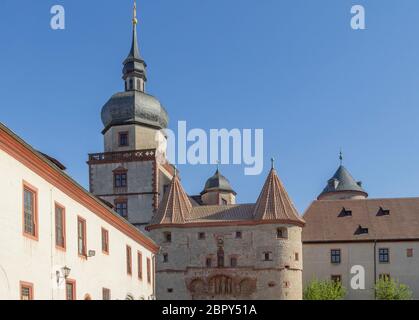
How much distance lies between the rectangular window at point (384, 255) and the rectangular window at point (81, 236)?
44.3 metres

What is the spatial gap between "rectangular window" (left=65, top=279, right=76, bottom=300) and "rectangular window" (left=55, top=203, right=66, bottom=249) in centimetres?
150

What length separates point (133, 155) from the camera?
211ft

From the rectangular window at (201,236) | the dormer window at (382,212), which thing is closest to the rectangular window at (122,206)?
the rectangular window at (201,236)

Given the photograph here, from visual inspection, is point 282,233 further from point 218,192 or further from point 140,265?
point 140,265

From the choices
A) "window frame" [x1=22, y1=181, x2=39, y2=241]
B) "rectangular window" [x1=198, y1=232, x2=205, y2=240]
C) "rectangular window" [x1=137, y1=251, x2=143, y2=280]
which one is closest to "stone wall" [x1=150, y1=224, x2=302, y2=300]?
"rectangular window" [x1=198, y1=232, x2=205, y2=240]

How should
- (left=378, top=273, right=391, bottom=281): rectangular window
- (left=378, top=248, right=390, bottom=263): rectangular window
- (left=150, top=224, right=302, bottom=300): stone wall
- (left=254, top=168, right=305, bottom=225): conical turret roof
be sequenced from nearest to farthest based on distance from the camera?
(left=150, top=224, right=302, bottom=300): stone wall, (left=254, top=168, right=305, bottom=225): conical turret roof, (left=378, top=273, right=391, bottom=281): rectangular window, (left=378, top=248, right=390, bottom=263): rectangular window

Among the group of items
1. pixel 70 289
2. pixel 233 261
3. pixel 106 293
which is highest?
pixel 70 289

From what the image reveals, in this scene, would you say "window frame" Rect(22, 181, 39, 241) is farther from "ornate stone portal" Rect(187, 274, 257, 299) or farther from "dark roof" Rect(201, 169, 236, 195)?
"dark roof" Rect(201, 169, 236, 195)

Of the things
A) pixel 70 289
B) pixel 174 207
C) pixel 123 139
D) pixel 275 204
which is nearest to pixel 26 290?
pixel 70 289

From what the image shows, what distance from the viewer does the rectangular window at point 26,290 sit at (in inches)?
728

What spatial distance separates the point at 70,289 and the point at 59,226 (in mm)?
2545

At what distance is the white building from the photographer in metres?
17.8
